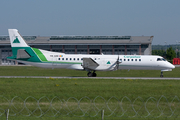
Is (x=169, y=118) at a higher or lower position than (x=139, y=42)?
lower

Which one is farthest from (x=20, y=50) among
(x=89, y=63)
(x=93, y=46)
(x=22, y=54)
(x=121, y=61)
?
(x=93, y=46)

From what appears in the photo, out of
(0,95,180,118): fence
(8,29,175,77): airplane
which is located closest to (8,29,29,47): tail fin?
(8,29,175,77): airplane

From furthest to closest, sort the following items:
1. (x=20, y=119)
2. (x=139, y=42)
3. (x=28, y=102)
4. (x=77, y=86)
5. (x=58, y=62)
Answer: (x=139, y=42) < (x=58, y=62) < (x=77, y=86) < (x=28, y=102) < (x=20, y=119)

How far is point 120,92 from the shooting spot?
22.4 m

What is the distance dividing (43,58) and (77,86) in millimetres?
12038

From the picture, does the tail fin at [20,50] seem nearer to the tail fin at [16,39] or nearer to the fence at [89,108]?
the tail fin at [16,39]

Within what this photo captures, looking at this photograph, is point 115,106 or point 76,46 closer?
point 115,106

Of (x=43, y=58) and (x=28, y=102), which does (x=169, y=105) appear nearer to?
(x=28, y=102)

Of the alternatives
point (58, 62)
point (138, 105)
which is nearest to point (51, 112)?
point (138, 105)

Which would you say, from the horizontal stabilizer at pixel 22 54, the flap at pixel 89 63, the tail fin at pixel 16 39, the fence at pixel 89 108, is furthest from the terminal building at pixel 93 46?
the fence at pixel 89 108

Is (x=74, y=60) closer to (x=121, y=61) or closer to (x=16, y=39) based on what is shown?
(x=121, y=61)

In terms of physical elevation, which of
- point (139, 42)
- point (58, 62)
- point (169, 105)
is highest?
point (139, 42)

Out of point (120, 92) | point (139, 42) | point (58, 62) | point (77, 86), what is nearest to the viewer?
point (120, 92)

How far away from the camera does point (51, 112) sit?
52.0ft
